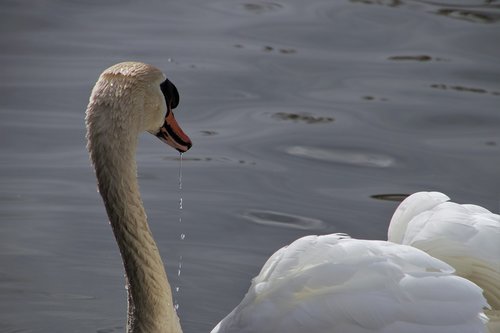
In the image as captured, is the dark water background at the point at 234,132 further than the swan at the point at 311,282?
Yes

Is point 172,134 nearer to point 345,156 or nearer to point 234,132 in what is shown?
point 345,156

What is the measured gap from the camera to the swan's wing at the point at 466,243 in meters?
4.80

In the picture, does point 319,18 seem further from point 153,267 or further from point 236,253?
point 153,267

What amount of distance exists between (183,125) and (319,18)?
2548 mm

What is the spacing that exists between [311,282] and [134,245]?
38.0 inches

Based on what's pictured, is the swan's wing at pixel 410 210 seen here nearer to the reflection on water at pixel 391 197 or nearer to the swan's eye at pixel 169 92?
the swan's eye at pixel 169 92

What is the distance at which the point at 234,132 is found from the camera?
8359 mm

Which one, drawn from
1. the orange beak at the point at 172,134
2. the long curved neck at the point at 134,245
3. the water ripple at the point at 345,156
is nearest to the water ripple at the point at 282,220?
the water ripple at the point at 345,156

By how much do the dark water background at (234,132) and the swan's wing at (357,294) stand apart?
1.34 meters

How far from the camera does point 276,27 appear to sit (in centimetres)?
1018

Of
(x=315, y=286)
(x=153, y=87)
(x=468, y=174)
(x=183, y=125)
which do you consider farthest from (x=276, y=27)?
(x=315, y=286)

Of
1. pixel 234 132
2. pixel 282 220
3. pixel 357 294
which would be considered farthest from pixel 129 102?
pixel 234 132

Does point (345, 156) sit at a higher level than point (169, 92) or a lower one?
lower

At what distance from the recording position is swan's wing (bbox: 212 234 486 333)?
4.29 meters
